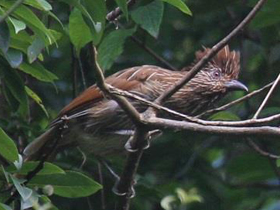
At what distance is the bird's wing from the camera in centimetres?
641

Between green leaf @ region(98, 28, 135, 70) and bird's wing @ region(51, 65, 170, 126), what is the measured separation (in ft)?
1.40

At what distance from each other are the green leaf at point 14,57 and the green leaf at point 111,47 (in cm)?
160

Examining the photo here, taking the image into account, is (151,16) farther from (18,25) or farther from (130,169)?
(18,25)

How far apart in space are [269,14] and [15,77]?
1.59 metres

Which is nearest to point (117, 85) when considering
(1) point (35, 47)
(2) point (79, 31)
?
(2) point (79, 31)

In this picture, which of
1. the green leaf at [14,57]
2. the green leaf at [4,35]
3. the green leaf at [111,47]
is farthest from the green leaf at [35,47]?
the green leaf at [111,47]

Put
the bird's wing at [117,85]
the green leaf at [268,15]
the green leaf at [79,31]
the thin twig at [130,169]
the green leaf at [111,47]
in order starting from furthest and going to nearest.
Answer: the bird's wing at [117,85] < the green leaf at [111,47] < the green leaf at [268,15] < the thin twig at [130,169] < the green leaf at [79,31]

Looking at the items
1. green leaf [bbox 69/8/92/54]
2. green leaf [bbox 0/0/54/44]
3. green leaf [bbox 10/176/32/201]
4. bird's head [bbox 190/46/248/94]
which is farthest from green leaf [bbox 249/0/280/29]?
green leaf [bbox 10/176/32/201]

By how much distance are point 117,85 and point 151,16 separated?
1.18m

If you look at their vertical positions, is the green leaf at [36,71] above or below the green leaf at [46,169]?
above

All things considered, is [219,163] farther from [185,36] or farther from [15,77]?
[15,77]

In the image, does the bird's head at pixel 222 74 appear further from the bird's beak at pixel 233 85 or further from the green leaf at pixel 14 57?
the green leaf at pixel 14 57

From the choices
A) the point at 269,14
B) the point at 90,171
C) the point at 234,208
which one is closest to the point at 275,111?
the point at 269,14

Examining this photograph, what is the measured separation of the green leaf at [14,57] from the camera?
419 centimetres
